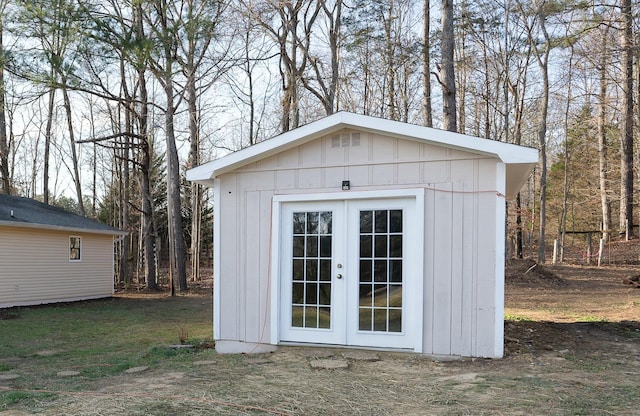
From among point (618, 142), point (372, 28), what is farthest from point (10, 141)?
point (618, 142)

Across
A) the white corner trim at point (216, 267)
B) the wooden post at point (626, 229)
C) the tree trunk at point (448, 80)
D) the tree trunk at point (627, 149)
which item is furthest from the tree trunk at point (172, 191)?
the wooden post at point (626, 229)

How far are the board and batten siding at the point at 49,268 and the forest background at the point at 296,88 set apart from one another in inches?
76.3

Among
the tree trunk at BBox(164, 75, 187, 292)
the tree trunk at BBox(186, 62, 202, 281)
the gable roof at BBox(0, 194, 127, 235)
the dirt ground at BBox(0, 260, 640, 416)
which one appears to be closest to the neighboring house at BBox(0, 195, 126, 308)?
the gable roof at BBox(0, 194, 127, 235)

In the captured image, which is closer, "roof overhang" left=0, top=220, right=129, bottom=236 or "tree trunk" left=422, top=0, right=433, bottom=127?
"roof overhang" left=0, top=220, right=129, bottom=236

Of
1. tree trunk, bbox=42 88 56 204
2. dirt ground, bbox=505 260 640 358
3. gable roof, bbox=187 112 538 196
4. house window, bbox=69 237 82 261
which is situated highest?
tree trunk, bbox=42 88 56 204

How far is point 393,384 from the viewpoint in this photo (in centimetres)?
478

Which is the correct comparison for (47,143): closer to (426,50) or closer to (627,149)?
(426,50)

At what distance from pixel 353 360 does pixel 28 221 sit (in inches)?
407

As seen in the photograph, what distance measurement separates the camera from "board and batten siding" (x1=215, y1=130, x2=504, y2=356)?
5.67 m

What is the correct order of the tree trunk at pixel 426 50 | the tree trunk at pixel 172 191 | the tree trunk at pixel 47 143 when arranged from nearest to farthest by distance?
the tree trunk at pixel 172 191 → the tree trunk at pixel 426 50 → the tree trunk at pixel 47 143

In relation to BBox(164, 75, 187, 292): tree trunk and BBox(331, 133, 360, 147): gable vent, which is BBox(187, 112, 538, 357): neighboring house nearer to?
BBox(331, 133, 360, 147): gable vent

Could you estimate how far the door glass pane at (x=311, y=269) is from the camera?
6.27 m

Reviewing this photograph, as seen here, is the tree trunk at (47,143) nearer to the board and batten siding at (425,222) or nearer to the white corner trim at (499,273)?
the board and batten siding at (425,222)

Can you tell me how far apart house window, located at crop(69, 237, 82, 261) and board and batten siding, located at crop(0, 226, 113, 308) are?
85 mm
